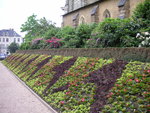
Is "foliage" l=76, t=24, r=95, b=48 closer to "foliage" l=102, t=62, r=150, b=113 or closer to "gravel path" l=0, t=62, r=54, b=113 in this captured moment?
"gravel path" l=0, t=62, r=54, b=113

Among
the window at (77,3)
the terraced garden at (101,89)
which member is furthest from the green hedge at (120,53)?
the window at (77,3)

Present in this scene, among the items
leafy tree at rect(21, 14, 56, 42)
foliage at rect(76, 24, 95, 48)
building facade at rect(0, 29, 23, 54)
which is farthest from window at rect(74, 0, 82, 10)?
building facade at rect(0, 29, 23, 54)

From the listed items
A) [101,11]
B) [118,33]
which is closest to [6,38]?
[101,11]

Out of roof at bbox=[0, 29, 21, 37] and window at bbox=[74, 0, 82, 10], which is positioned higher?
window at bbox=[74, 0, 82, 10]

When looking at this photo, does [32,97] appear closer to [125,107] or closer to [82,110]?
[82,110]

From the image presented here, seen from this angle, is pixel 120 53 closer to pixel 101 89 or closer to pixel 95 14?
pixel 101 89

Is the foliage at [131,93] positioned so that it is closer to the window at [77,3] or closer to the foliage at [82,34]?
the foliage at [82,34]

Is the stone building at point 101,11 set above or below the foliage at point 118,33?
above

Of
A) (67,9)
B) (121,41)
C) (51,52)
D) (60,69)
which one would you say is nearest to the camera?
(121,41)

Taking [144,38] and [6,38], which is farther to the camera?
[6,38]

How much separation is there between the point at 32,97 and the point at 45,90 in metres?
0.72

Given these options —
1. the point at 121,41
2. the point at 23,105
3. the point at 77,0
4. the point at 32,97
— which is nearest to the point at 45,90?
the point at 32,97

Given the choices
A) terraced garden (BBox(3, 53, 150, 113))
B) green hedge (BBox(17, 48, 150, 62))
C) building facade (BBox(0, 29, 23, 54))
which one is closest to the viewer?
terraced garden (BBox(3, 53, 150, 113))

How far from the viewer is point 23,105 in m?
6.94
